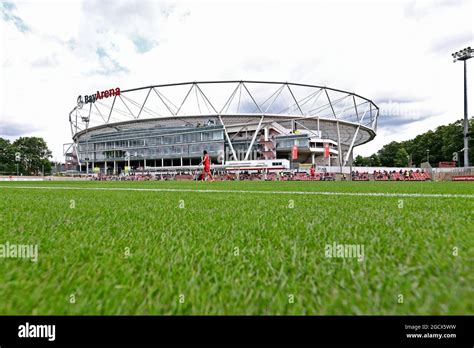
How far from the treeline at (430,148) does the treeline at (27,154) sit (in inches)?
4916

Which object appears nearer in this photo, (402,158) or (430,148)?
(430,148)

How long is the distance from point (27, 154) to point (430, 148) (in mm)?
132869

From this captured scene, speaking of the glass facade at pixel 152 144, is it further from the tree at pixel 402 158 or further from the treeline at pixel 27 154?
the tree at pixel 402 158

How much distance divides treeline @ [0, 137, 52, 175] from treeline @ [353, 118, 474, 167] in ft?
410

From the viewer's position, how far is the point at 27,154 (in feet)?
303

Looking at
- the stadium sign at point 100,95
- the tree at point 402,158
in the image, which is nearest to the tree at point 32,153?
the stadium sign at point 100,95

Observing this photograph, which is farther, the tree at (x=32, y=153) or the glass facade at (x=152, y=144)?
the tree at (x=32, y=153)

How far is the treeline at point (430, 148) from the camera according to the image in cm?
6550

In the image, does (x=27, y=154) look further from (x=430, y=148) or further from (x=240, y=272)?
(x=430, y=148)

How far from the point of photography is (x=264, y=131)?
71750 millimetres

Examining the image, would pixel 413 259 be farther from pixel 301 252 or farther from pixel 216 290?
pixel 216 290

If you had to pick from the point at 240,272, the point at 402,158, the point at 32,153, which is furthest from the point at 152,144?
the point at 240,272

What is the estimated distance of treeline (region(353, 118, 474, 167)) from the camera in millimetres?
65500

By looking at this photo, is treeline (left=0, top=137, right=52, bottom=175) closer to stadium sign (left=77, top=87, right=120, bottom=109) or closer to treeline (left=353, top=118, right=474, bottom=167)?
stadium sign (left=77, top=87, right=120, bottom=109)
